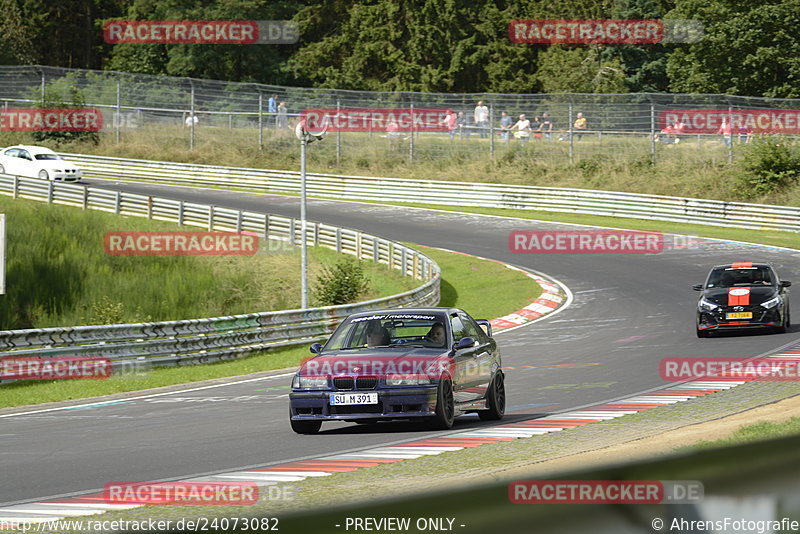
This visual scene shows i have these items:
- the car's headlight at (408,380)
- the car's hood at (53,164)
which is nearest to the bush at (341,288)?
the car's headlight at (408,380)

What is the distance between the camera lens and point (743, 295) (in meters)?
20.9

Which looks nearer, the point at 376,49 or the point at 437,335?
the point at 437,335

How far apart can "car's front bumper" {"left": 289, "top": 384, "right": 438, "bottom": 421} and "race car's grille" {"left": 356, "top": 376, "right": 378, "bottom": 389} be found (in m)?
0.06

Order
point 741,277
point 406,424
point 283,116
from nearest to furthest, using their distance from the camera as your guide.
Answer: point 406,424 < point 741,277 < point 283,116

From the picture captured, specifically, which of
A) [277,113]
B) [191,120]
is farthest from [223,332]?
[191,120]

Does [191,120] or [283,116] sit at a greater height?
[283,116]

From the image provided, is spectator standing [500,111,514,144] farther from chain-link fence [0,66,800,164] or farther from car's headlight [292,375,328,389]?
car's headlight [292,375,328,389]

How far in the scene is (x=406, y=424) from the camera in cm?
1312

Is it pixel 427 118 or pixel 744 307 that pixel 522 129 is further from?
pixel 744 307

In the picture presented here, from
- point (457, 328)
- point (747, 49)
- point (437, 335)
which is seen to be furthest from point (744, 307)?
point (747, 49)

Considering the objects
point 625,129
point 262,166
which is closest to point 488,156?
point 625,129

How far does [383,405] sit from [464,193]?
36357 millimetres

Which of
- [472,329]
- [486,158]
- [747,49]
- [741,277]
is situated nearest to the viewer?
[472,329]

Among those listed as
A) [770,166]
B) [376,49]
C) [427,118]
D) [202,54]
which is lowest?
[770,166]
